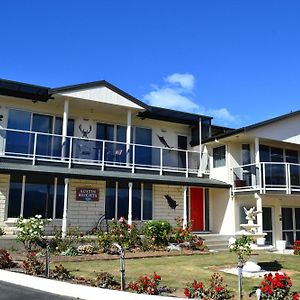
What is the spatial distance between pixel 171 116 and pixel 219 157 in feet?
11.7

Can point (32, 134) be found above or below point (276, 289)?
above

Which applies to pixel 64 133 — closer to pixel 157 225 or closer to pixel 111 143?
pixel 111 143

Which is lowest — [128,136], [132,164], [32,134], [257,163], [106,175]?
[106,175]

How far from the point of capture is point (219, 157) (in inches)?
903

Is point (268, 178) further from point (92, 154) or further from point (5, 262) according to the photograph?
point (5, 262)

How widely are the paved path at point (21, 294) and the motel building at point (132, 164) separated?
26.3 ft

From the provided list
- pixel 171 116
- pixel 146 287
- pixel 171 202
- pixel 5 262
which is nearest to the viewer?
pixel 146 287

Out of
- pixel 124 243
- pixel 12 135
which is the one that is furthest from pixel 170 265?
pixel 12 135

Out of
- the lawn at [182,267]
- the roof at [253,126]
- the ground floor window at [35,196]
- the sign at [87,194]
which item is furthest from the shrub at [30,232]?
the roof at [253,126]

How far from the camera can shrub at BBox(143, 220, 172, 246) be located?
17.4 meters

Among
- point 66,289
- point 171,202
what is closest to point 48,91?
point 171,202

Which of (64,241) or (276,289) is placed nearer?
(276,289)

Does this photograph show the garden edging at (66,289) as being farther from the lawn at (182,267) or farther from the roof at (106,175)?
the roof at (106,175)

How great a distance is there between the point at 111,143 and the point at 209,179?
6.10 meters
